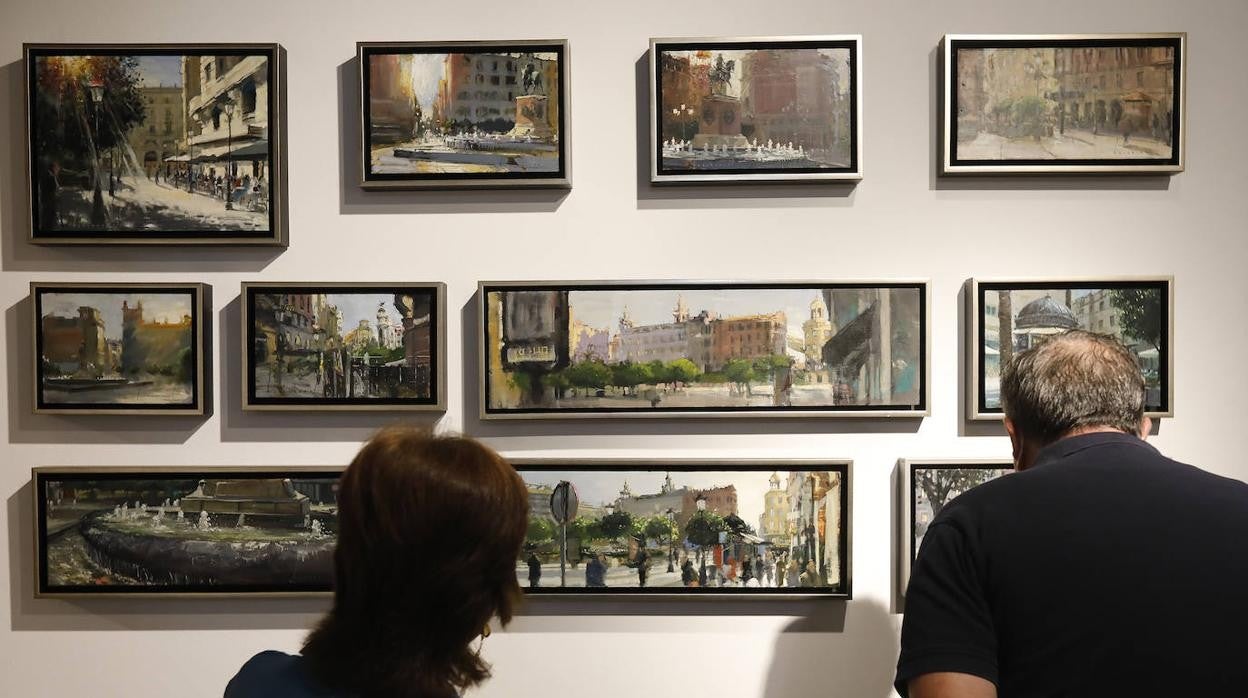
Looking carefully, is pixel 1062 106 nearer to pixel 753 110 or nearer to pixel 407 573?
pixel 753 110

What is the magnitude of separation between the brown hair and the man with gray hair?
674 millimetres

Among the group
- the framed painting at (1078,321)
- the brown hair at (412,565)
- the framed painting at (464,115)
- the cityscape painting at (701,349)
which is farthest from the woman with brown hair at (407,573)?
the framed painting at (1078,321)

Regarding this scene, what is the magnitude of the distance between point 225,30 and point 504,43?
2.09 feet

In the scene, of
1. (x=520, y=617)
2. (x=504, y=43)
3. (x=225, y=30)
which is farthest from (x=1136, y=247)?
(x=225, y=30)

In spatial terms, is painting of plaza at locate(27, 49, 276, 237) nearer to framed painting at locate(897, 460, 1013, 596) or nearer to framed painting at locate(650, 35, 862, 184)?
framed painting at locate(650, 35, 862, 184)

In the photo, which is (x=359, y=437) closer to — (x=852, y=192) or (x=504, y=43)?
(x=504, y=43)

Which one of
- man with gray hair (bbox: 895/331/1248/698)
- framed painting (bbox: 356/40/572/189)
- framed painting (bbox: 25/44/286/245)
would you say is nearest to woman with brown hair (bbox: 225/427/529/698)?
man with gray hair (bbox: 895/331/1248/698)

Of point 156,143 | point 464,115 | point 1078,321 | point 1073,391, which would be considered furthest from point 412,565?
point 1078,321

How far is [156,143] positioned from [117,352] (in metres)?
0.47

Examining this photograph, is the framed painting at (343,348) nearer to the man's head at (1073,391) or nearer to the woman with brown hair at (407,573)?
the woman with brown hair at (407,573)

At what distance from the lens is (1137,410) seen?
1295 mm

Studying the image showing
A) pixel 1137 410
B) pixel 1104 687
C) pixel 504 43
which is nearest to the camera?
pixel 1104 687

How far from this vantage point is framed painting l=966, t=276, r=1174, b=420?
1.81 m

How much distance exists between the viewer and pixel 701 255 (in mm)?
1844
